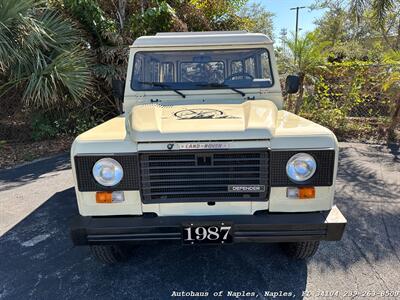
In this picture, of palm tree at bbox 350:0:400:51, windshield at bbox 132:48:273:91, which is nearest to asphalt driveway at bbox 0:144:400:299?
windshield at bbox 132:48:273:91

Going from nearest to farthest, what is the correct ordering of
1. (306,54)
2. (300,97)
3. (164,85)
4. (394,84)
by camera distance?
(164,85) < (394,84) < (306,54) < (300,97)

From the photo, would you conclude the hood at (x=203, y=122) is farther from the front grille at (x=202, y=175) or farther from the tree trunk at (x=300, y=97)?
the tree trunk at (x=300, y=97)

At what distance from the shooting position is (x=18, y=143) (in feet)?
24.2

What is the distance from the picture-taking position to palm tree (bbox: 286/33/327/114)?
7.25m

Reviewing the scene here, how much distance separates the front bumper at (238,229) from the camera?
85.5 inches

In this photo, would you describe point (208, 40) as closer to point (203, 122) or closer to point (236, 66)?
point (236, 66)

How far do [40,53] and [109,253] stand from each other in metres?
4.91

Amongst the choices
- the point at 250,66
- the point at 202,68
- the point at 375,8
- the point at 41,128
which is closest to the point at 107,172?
the point at 202,68

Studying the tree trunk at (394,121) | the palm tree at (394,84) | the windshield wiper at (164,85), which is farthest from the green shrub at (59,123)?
the tree trunk at (394,121)

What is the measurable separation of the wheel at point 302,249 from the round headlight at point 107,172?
1570 mm

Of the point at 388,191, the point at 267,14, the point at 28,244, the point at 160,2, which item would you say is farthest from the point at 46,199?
the point at 267,14

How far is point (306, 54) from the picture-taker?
23.9 feet

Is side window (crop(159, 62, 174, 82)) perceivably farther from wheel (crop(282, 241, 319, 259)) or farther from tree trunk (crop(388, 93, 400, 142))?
tree trunk (crop(388, 93, 400, 142))

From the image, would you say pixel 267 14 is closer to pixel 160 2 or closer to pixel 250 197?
pixel 160 2
